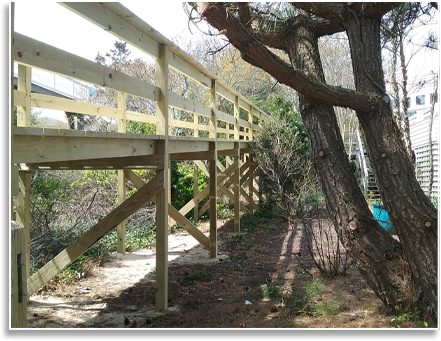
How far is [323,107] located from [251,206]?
714cm

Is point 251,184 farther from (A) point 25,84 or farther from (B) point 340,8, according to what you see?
(A) point 25,84

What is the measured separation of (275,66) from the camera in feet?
12.2

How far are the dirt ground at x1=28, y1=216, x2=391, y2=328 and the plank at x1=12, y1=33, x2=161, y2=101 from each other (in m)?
2.28

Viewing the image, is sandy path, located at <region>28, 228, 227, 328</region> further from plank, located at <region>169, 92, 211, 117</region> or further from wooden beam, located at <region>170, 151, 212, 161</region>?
plank, located at <region>169, 92, 211, 117</region>

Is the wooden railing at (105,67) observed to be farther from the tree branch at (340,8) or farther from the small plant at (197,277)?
the small plant at (197,277)

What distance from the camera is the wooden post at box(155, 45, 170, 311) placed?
4.21m

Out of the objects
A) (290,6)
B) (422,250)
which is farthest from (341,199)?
(290,6)

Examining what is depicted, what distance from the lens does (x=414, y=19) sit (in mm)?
4664

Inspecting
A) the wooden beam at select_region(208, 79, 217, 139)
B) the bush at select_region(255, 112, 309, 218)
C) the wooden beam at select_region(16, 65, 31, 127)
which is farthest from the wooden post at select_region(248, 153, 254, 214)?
the wooden beam at select_region(16, 65, 31, 127)

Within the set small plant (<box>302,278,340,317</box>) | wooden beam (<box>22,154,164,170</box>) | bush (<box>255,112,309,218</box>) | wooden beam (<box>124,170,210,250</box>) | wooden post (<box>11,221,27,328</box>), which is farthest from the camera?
bush (<box>255,112,309,218</box>)

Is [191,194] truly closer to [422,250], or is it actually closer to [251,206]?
[251,206]

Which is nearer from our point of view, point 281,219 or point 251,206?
point 281,219
